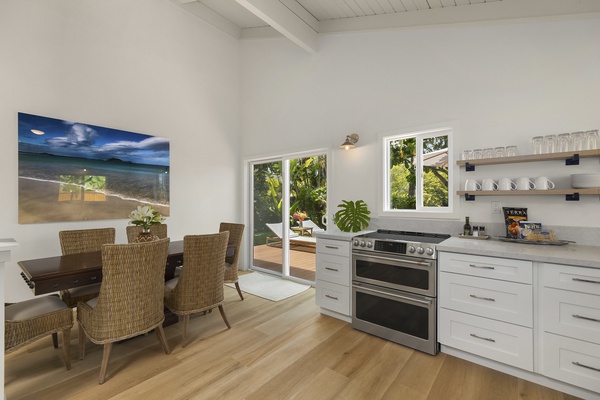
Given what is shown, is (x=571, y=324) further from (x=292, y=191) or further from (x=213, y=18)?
(x=213, y=18)

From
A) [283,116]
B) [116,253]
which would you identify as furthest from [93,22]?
[116,253]

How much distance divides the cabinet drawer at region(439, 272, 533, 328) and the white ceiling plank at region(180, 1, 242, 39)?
499 centimetres

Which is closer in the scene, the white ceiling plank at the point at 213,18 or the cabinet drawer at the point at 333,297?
the cabinet drawer at the point at 333,297

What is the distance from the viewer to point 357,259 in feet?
9.39

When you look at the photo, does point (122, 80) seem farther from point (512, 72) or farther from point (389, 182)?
point (512, 72)

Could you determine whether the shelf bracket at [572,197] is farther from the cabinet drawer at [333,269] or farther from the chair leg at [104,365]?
the chair leg at [104,365]

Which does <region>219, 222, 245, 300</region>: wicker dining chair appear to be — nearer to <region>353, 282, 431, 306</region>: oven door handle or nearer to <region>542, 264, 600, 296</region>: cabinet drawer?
<region>353, 282, 431, 306</region>: oven door handle

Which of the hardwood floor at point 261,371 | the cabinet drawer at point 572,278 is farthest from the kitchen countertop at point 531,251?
the hardwood floor at point 261,371

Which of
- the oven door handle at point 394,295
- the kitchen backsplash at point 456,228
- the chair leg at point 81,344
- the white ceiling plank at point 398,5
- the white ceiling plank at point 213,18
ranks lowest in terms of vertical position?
the chair leg at point 81,344

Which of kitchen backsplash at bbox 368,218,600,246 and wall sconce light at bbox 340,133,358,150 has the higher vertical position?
wall sconce light at bbox 340,133,358,150

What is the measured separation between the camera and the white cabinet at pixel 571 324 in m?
1.78

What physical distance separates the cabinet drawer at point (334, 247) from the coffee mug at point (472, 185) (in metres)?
1.32

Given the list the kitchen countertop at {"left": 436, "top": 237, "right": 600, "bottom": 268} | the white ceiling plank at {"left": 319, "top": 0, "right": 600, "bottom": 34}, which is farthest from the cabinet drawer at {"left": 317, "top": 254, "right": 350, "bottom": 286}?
the white ceiling plank at {"left": 319, "top": 0, "right": 600, "bottom": 34}

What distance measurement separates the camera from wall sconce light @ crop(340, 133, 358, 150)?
140 inches
